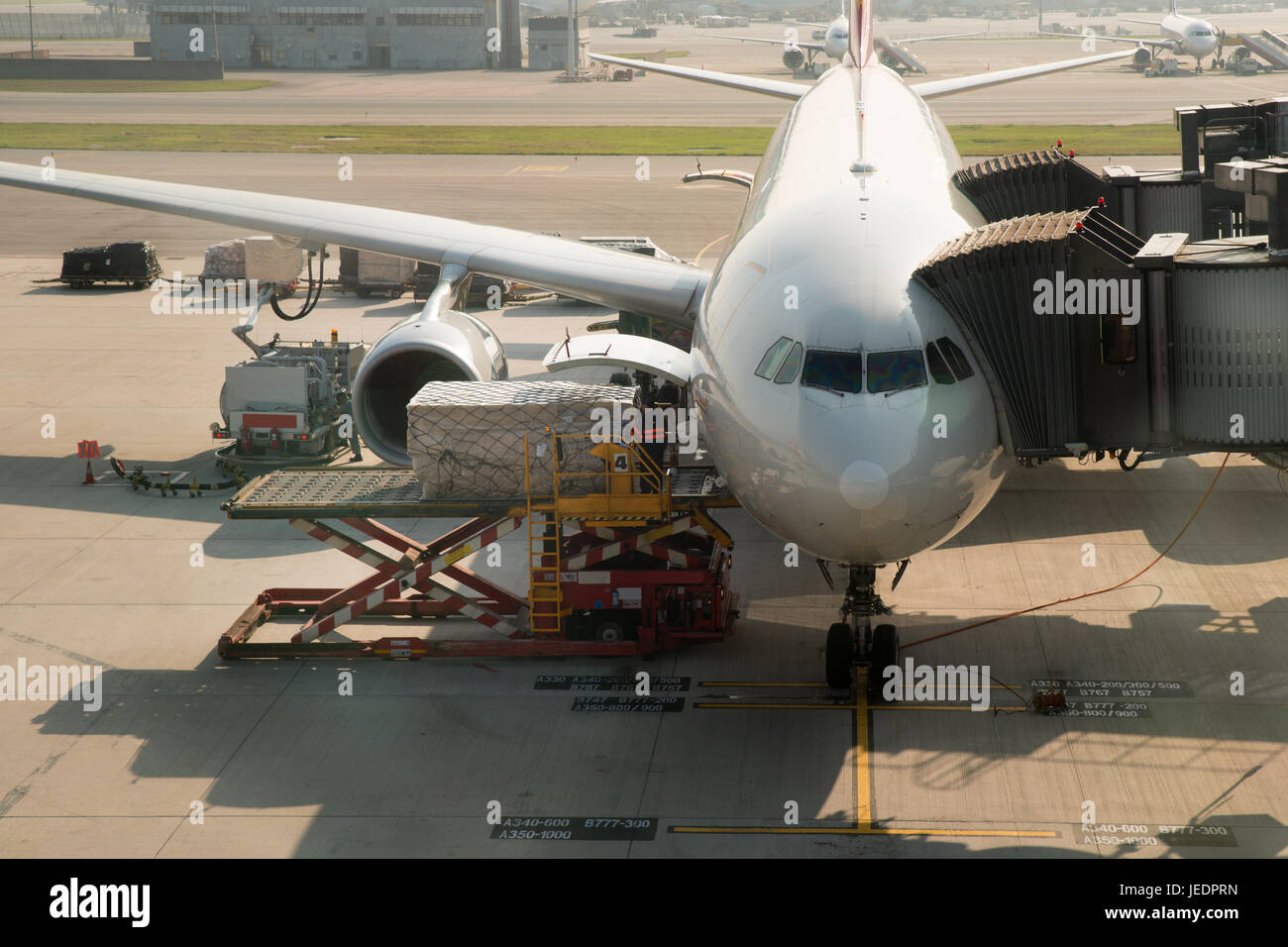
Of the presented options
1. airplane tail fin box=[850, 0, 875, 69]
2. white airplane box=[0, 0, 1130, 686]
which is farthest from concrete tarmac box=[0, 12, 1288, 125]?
white airplane box=[0, 0, 1130, 686]

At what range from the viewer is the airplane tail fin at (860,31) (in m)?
24.0

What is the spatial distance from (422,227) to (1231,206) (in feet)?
41.6

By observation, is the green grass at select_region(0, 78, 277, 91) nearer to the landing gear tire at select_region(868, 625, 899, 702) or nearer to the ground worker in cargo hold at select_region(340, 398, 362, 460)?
the ground worker in cargo hold at select_region(340, 398, 362, 460)

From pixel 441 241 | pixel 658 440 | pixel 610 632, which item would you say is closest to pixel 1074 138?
pixel 441 241

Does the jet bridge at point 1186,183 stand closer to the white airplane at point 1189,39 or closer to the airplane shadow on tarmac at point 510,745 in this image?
the airplane shadow on tarmac at point 510,745

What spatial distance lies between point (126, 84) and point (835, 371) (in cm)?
11045

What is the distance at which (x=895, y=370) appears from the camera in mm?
12594

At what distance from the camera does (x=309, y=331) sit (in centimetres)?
3384

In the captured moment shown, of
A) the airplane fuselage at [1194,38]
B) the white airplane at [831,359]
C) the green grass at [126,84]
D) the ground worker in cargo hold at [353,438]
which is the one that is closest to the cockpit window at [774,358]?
the white airplane at [831,359]

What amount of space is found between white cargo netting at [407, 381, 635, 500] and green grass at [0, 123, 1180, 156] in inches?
1978

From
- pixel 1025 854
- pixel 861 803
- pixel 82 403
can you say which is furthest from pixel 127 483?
pixel 1025 854

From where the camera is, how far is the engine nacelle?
2005 cm
